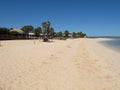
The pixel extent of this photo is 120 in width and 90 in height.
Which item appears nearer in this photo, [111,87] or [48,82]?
[111,87]

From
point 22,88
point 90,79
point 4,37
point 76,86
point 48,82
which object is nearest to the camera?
point 22,88

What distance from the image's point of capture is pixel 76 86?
249 inches

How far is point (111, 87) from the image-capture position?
6293 millimetres

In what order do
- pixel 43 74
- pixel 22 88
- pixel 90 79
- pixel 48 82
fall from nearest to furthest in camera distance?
1. pixel 22 88
2. pixel 48 82
3. pixel 90 79
4. pixel 43 74

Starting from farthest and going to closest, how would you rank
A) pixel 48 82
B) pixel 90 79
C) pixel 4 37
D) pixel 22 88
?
pixel 4 37 → pixel 90 79 → pixel 48 82 → pixel 22 88

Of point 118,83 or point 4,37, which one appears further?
point 4,37

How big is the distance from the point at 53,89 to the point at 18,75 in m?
2.34

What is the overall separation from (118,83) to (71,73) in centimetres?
237

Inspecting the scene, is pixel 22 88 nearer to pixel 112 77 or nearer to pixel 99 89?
pixel 99 89

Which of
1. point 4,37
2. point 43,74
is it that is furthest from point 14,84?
point 4,37

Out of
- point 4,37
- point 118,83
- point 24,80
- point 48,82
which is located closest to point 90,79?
point 118,83

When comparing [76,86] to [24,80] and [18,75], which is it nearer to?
[24,80]

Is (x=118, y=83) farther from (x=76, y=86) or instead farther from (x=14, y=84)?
(x=14, y=84)

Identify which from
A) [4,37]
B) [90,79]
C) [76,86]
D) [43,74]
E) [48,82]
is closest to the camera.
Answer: [76,86]
